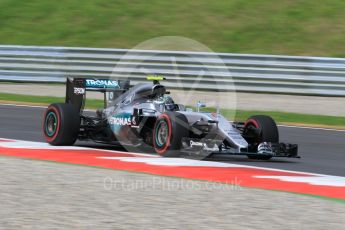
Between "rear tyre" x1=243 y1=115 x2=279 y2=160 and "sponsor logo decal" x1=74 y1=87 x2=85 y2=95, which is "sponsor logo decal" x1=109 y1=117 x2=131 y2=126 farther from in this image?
"rear tyre" x1=243 y1=115 x2=279 y2=160

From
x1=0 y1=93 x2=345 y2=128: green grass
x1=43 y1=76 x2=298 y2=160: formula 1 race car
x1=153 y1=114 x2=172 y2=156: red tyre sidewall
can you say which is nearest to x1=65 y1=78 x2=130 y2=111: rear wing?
x1=43 y1=76 x2=298 y2=160: formula 1 race car

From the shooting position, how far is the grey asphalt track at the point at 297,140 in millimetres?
10938

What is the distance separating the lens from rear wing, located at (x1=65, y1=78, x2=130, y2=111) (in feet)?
40.3

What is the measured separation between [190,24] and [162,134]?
1499 centimetres

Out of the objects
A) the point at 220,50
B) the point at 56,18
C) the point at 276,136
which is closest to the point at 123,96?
the point at 276,136

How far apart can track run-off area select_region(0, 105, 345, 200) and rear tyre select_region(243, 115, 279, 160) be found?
280 millimetres

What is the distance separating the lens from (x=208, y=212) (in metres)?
7.03

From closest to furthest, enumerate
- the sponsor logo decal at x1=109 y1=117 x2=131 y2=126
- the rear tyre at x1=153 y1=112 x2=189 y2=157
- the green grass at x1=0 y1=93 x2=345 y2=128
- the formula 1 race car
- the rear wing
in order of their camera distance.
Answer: the rear tyre at x1=153 y1=112 x2=189 y2=157 < the formula 1 race car < the sponsor logo decal at x1=109 y1=117 x2=131 y2=126 < the rear wing < the green grass at x1=0 y1=93 x2=345 y2=128

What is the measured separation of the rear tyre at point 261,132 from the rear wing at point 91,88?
2.06m

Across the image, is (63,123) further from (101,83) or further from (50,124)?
(101,83)

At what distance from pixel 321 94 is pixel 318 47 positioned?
10.6 feet

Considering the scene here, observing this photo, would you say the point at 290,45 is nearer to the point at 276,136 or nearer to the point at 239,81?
the point at 239,81

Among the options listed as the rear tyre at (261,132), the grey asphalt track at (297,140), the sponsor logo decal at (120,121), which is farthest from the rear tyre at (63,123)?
the rear tyre at (261,132)

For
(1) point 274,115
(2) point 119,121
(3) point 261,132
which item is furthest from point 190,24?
(3) point 261,132
